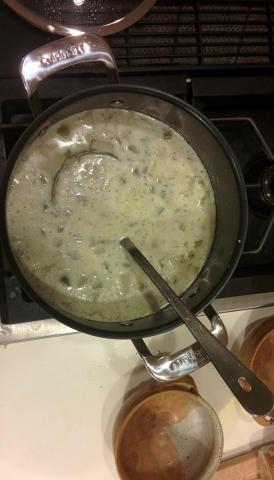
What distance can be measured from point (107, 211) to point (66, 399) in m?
0.43

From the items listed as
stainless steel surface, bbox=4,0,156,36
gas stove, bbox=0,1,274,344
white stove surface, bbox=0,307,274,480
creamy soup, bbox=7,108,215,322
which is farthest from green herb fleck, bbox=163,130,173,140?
white stove surface, bbox=0,307,274,480

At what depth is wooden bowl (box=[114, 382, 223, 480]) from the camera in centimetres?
96

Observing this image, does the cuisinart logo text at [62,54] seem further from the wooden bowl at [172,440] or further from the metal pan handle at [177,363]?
the wooden bowl at [172,440]

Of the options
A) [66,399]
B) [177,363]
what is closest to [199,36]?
[177,363]

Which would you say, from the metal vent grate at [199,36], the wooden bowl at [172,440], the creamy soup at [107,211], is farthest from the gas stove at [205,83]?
the wooden bowl at [172,440]

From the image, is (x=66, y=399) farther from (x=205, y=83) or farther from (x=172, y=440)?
(x=205, y=83)

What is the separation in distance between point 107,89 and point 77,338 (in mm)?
514

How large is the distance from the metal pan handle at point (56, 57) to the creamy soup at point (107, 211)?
0.08 metres

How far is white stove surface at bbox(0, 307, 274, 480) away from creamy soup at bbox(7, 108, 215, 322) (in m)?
0.21

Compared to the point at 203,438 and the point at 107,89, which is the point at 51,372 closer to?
the point at 203,438

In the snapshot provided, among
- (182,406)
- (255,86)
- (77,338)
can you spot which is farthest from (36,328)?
(255,86)

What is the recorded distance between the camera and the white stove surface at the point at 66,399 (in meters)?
0.93

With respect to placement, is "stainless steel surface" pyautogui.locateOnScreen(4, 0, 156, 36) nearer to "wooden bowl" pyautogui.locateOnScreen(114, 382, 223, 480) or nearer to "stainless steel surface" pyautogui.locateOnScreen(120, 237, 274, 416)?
"stainless steel surface" pyautogui.locateOnScreen(120, 237, 274, 416)

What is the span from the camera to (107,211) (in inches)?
30.0
